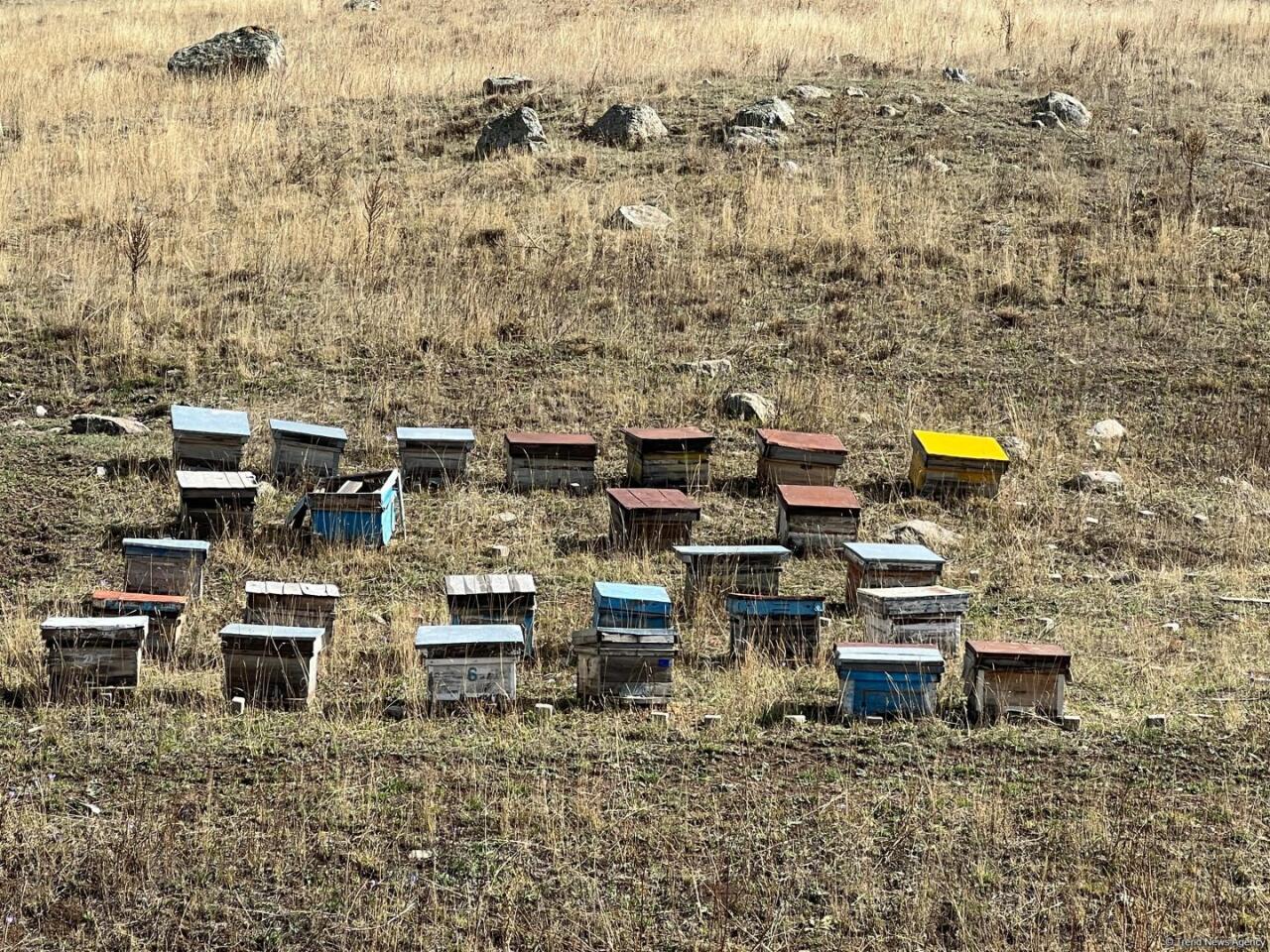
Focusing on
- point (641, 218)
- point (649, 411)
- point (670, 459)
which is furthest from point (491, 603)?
point (641, 218)

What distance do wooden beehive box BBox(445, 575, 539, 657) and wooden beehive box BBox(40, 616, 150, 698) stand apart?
1726 millimetres

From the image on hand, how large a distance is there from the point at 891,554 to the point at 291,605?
379 cm

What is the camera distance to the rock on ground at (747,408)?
13.4 m

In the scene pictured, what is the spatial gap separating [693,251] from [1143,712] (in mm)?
10065

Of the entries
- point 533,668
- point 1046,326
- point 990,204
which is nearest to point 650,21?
point 990,204

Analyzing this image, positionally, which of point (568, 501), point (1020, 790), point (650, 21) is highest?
point (650, 21)

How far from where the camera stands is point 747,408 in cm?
1348

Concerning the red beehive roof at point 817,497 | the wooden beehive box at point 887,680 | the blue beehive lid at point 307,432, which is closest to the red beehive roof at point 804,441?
the red beehive roof at point 817,497

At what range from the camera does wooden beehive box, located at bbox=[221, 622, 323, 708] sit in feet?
24.1

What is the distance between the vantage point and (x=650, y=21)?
26.5 metres

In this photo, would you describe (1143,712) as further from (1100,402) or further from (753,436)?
(1100,402)

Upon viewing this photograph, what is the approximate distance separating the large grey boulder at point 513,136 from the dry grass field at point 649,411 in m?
0.41

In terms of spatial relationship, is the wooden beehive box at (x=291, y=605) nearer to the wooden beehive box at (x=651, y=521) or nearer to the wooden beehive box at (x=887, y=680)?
the wooden beehive box at (x=651, y=521)

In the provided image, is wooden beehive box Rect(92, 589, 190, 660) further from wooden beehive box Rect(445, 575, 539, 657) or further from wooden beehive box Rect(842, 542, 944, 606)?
wooden beehive box Rect(842, 542, 944, 606)
